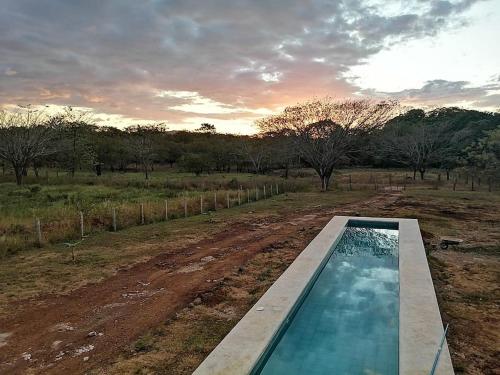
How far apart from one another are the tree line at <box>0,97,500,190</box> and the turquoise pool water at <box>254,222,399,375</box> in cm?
885

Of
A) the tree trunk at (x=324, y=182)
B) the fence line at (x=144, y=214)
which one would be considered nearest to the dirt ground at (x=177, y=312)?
the fence line at (x=144, y=214)

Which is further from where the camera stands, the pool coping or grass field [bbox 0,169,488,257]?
grass field [bbox 0,169,488,257]

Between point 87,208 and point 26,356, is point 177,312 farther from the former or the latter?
point 87,208

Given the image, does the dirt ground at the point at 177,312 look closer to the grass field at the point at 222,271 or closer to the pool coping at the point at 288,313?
the grass field at the point at 222,271

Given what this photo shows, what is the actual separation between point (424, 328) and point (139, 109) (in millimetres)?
38729

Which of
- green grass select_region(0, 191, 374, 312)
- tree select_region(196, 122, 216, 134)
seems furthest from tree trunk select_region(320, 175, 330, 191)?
tree select_region(196, 122, 216, 134)

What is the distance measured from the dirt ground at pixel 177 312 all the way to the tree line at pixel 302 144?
29.6ft

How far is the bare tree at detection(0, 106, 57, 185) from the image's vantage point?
34.0m

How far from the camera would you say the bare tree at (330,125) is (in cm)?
3080

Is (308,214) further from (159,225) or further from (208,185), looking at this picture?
(208,185)

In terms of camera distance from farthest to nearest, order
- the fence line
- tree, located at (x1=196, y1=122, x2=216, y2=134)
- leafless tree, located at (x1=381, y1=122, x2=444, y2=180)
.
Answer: tree, located at (x1=196, y1=122, x2=216, y2=134) → leafless tree, located at (x1=381, y1=122, x2=444, y2=180) → the fence line

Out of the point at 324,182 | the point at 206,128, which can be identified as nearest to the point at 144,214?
the point at 324,182

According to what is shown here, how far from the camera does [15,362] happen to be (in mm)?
5363

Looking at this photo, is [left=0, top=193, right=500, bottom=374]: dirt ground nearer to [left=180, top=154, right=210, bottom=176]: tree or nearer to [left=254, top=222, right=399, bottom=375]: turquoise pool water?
[left=254, top=222, right=399, bottom=375]: turquoise pool water
